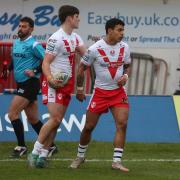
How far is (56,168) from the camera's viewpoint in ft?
36.5

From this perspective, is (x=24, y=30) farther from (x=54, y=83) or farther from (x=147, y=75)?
(x=147, y=75)

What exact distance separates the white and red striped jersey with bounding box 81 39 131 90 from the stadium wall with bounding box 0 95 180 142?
126 inches

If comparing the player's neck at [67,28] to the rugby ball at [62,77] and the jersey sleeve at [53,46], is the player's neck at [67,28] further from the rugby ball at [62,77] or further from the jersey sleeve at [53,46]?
the rugby ball at [62,77]

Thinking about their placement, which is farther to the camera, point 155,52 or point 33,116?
point 155,52

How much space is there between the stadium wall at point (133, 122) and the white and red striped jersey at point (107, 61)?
10.5 feet

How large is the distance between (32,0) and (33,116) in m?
4.86

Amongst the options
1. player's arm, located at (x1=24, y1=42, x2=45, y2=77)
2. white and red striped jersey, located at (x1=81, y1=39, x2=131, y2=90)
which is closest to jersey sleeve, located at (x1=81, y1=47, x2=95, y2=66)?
white and red striped jersey, located at (x1=81, y1=39, x2=131, y2=90)

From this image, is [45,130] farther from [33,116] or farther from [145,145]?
[145,145]

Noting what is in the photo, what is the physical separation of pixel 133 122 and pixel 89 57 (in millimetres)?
3578

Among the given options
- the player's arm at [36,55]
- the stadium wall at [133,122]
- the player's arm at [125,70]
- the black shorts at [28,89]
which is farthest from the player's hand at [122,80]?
the stadium wall at [133,122]

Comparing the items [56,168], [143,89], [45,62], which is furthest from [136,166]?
[143,89]

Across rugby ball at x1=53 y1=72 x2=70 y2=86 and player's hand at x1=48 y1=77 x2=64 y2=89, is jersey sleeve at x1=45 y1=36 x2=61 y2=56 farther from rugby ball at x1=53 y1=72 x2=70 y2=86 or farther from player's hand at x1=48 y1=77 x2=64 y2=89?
player's hand at x1=48 y1=77 x2=64 y2=89

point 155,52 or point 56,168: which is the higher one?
point 155,52

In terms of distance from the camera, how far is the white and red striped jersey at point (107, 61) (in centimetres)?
1101
